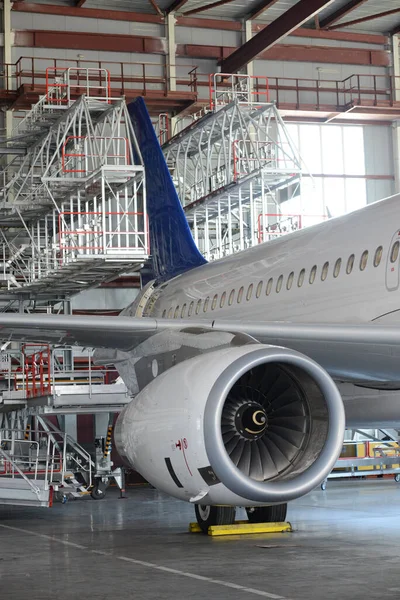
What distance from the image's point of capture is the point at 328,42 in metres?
37.5

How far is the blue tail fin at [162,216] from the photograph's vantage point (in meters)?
16.7

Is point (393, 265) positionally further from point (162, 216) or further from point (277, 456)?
point (162, 216)

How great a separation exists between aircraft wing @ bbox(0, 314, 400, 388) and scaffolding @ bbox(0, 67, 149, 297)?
14.9m

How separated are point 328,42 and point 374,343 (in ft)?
102

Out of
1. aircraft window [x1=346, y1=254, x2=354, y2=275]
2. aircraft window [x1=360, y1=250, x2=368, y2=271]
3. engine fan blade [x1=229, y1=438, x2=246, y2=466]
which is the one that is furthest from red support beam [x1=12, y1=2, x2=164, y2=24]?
engine fan blade [x1=229, y1=438, x2=246, y2=466]

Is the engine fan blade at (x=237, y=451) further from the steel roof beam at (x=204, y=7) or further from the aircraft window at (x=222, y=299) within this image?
the steel roof beam at (x=204, y=7)

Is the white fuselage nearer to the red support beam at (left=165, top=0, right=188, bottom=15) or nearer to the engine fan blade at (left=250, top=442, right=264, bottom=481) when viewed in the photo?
the engine fan blade at (left=250, top=442, right=264, bottom=481)

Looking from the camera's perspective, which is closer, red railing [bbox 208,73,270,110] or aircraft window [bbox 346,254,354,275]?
aircraft window [bbox 346,254,354,275]

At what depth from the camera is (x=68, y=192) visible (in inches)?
1115

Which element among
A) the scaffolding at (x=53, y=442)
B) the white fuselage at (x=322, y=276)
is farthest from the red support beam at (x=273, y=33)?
the white fuselage at (x=322, y=276)

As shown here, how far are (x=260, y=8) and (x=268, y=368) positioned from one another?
29656mm

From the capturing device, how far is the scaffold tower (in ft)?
96.3

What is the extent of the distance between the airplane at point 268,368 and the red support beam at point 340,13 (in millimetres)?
25094

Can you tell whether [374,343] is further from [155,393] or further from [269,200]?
[269,200]
